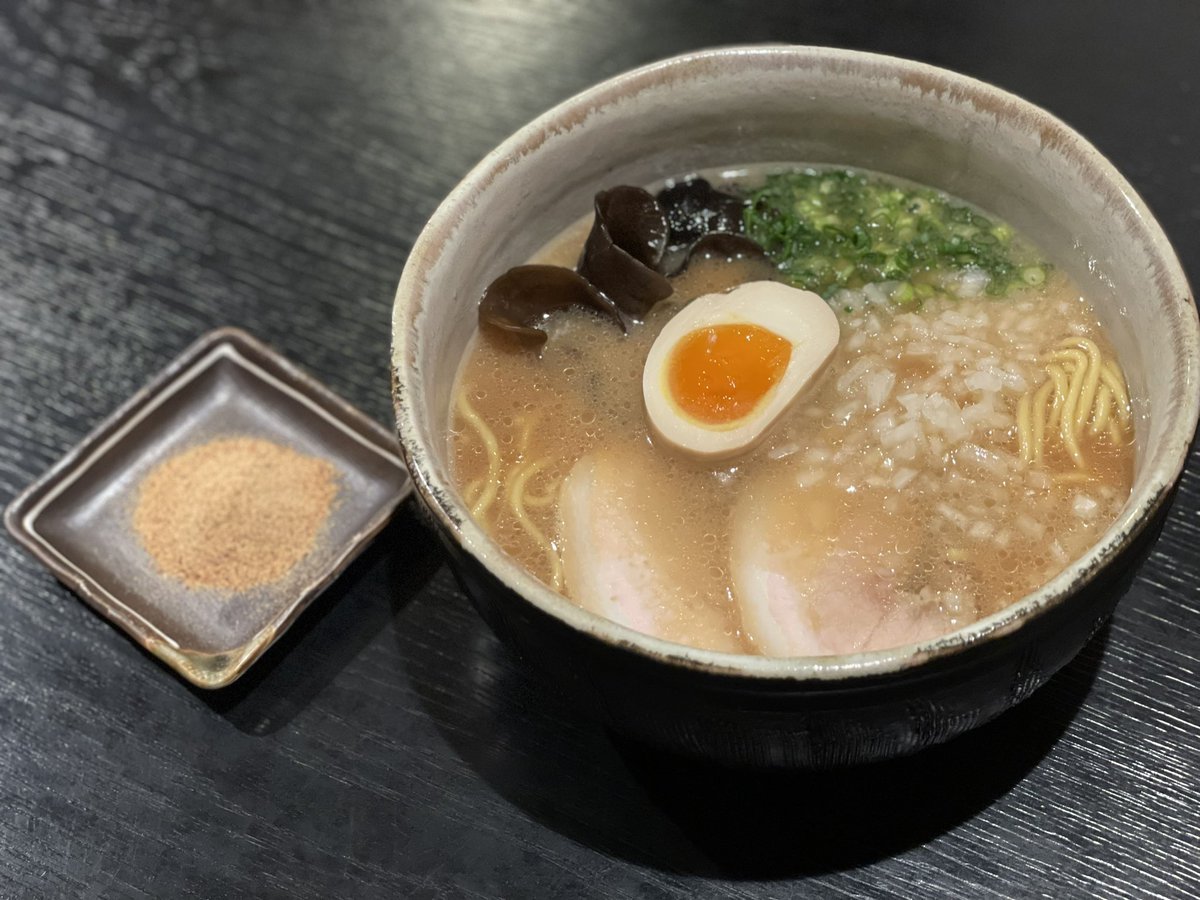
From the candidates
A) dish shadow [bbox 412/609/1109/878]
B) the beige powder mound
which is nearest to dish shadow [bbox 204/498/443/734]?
the beige powder mound

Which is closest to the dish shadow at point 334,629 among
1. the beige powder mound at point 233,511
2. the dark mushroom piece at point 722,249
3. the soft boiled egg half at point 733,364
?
the beige powder mound at point 233,511

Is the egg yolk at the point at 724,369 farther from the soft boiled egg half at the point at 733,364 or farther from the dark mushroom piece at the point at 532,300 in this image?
the dark mushroom piece at the point at 532,300

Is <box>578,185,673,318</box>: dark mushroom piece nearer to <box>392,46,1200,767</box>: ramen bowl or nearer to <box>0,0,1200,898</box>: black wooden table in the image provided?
<box>392,46,1200,767</box>: ramen bowl

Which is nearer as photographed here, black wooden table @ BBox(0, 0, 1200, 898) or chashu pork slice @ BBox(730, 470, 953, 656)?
chashu pork slice @ BBox(730, 470, 953, 656)

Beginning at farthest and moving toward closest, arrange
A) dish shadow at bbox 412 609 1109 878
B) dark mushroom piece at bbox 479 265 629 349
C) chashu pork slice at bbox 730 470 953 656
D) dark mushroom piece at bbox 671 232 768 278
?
dark mushroom piece at bbox 671 232 768 278
dark mushroom piece at bbox 479 265 629 349
dish shadow at bbox 412 609 1109 878
chashu pork slice at bbox 730 470 953 656

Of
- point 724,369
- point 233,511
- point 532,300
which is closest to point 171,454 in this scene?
point 233,511

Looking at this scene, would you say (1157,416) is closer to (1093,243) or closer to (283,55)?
(1093,243)
